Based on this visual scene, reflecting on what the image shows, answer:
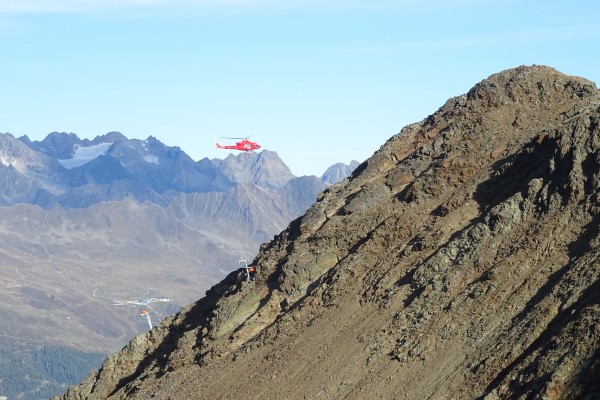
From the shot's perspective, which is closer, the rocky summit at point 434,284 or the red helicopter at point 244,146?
the rocky summit at point 434,284

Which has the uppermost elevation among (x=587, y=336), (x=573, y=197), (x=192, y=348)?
(x=192, y=348)

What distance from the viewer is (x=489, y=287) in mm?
57688

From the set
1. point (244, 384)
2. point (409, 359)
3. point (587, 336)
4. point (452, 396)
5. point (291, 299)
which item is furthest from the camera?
point (291, 299)

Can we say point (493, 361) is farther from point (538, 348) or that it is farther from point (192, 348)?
point (192, 348)

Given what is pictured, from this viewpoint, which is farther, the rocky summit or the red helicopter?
the red helicopter

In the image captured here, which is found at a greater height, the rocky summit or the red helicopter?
the red helicopter

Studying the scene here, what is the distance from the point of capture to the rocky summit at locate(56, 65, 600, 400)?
52.5 m

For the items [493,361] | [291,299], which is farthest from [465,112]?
[493,361]

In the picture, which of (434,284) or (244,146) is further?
(244,146)

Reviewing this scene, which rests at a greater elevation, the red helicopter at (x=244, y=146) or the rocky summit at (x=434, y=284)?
the red helicopter at (x=244, y=146)

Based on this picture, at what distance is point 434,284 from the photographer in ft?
201

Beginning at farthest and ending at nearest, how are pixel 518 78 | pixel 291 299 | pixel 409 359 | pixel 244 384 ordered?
pixel 518 78
pixel 291 299
pixel 244 384
pixel 409 359

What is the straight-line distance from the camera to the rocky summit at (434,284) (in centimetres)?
5250

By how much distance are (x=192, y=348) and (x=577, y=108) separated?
94.7 feet
